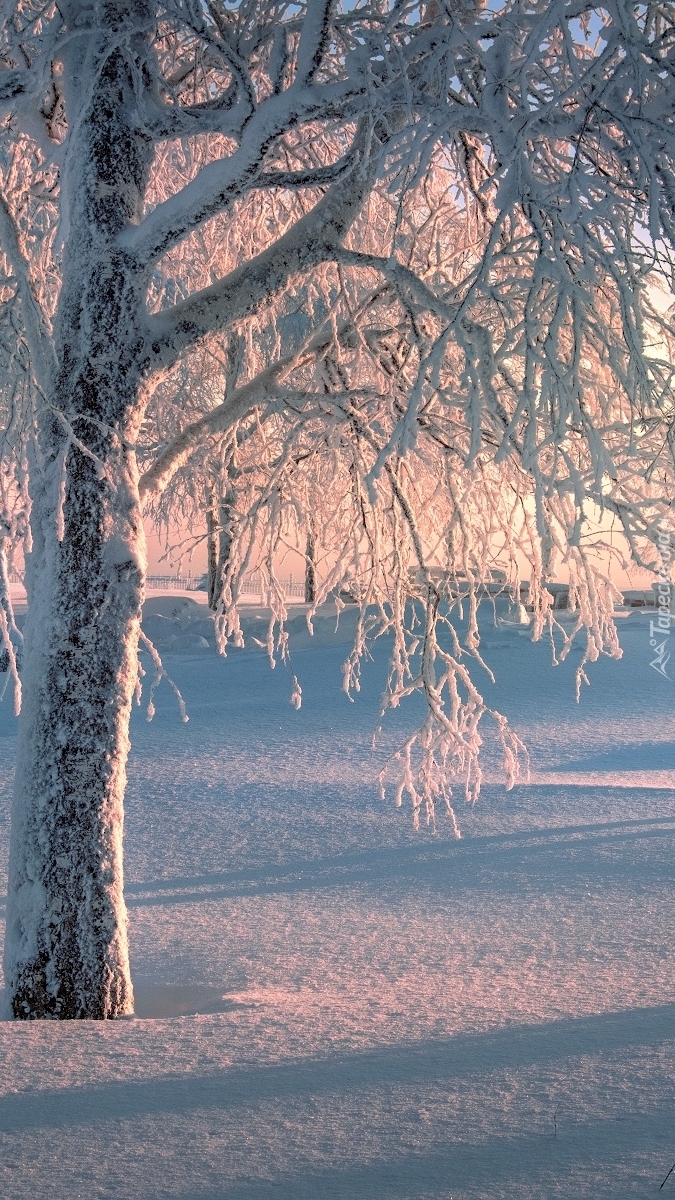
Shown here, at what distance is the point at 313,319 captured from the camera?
6789mm

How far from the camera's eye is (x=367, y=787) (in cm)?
1049

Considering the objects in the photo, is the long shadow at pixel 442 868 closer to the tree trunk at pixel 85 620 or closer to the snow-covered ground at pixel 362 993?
the snow-covered ground at pixel 362 993

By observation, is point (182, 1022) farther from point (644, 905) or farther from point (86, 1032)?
point (644, 905)

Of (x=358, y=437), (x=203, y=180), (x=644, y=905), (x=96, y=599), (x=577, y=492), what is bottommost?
(x=644, y=905)

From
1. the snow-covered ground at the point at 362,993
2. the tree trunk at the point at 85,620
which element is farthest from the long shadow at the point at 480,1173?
the tree trunk at the point at 85,620

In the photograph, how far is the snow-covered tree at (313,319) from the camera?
3885 mm

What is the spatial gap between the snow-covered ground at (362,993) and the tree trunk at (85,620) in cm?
63

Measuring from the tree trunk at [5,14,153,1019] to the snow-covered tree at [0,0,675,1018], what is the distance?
0.04 ft

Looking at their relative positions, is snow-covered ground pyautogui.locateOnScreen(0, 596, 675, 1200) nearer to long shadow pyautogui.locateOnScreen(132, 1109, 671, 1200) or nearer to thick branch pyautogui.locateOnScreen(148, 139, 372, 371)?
long shadow pyautogui.locateOnScreen(132, 1109, 671, 1200)

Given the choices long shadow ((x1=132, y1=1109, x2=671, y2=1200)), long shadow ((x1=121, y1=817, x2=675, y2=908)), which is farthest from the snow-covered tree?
long shadow ((x1=132, y1=1109, x2=671, y2=1200))

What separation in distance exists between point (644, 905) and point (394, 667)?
2250 mm

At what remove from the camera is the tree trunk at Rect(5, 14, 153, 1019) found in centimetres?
505

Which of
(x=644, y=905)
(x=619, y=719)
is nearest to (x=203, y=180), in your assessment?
(x=644, y=905)

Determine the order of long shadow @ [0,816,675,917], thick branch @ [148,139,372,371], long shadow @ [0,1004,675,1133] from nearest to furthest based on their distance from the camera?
long shadow @ [0,1004,675,1133], thick branch @ [148,139,372,371], long shadow @ [0,816,675,917]
